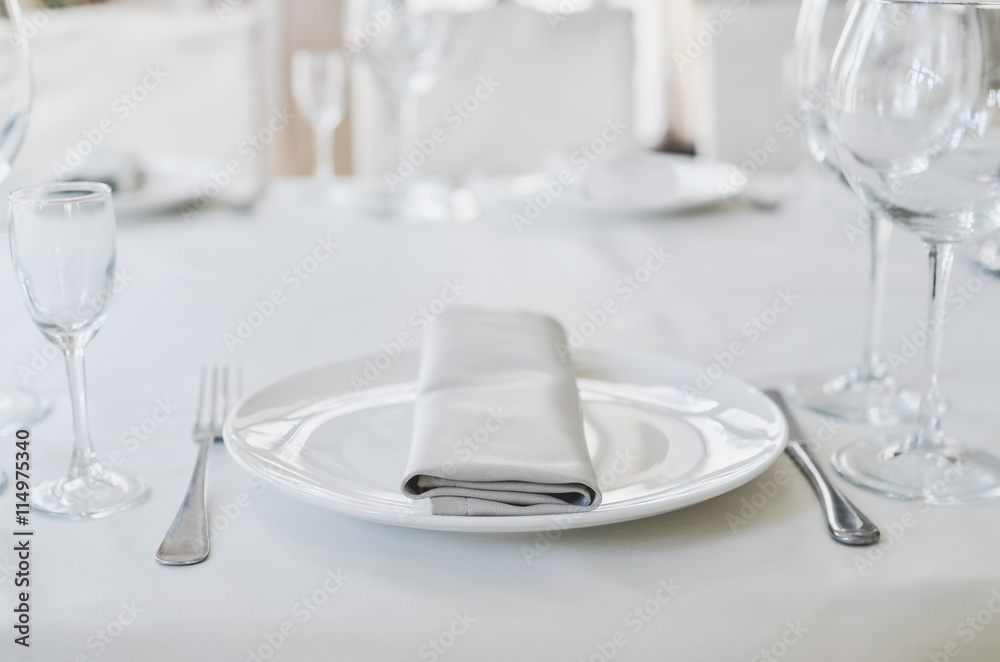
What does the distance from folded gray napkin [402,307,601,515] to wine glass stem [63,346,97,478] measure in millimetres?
179

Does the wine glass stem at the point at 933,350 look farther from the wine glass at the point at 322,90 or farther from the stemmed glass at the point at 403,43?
the wine glass at the point at 322,90

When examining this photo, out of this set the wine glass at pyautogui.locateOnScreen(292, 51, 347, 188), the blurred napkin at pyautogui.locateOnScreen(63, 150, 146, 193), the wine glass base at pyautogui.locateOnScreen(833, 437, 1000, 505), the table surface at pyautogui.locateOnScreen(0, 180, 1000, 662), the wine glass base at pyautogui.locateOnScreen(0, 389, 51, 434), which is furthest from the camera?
the wine glass at pyautogui.locateOnScreen(292, 51, 347, 188)

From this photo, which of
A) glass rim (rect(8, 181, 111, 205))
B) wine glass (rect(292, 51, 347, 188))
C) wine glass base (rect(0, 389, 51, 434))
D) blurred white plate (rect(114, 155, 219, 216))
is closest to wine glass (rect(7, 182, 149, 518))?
glass rim (rect(8, 181, 111, 205))

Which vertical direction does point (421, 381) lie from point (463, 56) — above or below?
below

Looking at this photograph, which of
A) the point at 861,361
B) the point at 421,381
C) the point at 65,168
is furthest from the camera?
the point at 65,168

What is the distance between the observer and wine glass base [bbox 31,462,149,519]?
495mm

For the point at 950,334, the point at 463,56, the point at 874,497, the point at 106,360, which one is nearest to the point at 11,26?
the point at 106,360

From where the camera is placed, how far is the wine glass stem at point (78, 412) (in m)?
0.52

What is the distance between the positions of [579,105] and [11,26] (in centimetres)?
124

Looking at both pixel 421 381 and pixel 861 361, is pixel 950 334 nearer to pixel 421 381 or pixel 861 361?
pixel 861 361

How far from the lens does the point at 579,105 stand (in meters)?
1.77

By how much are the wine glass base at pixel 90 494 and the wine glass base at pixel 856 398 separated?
42 centimetres

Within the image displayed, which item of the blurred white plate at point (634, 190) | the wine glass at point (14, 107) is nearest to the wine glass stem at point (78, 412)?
the wine glass at point (14, 107)

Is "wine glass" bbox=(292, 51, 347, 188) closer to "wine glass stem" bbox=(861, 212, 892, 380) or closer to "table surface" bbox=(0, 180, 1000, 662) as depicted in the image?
"table surface" bbox=(0, 180, 1000, 662)
